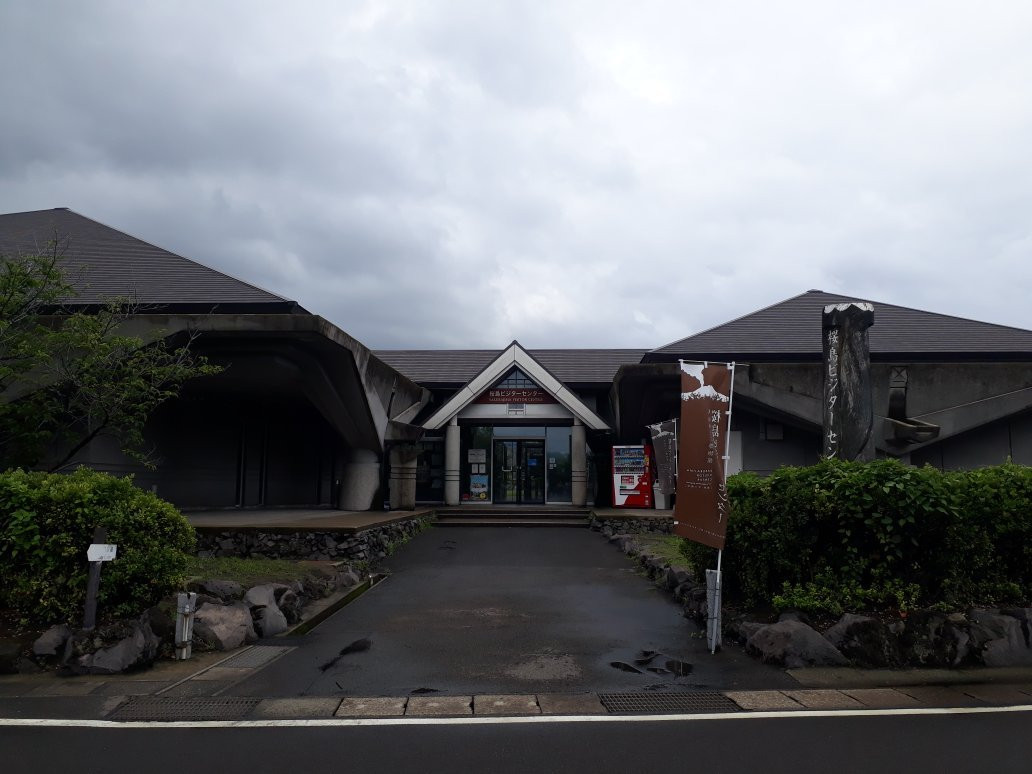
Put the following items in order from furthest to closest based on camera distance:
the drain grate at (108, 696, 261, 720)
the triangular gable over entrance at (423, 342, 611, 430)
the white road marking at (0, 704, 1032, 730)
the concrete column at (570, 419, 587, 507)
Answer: the concrete column at (570, 419, 587, 507), the triangular gable over entrance at (423, 342, 611, 430), the drain grate at (108, 696, 261, 720), the white road marking at (0, 704, 1032, 730)

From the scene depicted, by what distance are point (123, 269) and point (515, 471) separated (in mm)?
13304

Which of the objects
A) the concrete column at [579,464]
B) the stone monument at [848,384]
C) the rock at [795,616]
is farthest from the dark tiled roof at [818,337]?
the rock at [795,616]

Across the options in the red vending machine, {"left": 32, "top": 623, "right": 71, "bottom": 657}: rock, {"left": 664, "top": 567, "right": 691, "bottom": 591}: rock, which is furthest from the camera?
the red vending machine

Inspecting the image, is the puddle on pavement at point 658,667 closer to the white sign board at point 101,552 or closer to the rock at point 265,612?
the rock at point 265,612

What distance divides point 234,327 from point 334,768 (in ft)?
38.3

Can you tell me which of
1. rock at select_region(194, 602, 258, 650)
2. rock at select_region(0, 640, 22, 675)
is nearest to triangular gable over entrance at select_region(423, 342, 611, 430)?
rock at select_region(194, 602, 258, 650)

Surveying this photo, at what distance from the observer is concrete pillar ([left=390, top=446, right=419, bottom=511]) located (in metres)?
20.2

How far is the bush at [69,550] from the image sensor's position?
6715mm

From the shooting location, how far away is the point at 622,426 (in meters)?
21.7

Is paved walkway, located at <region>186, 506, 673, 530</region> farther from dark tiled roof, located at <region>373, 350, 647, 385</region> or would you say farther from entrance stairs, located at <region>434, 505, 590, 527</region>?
dark tiled roof, located at <region>373, 350, 647, 385</region>

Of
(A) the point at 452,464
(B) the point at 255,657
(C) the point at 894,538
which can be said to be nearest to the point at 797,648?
(C) the point at 894,538

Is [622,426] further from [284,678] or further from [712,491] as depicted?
[284,678]

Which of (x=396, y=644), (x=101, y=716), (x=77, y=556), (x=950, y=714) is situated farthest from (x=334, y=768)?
(x=950, y=714)

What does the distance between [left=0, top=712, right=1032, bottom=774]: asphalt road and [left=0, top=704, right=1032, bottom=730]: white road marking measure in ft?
0.25
